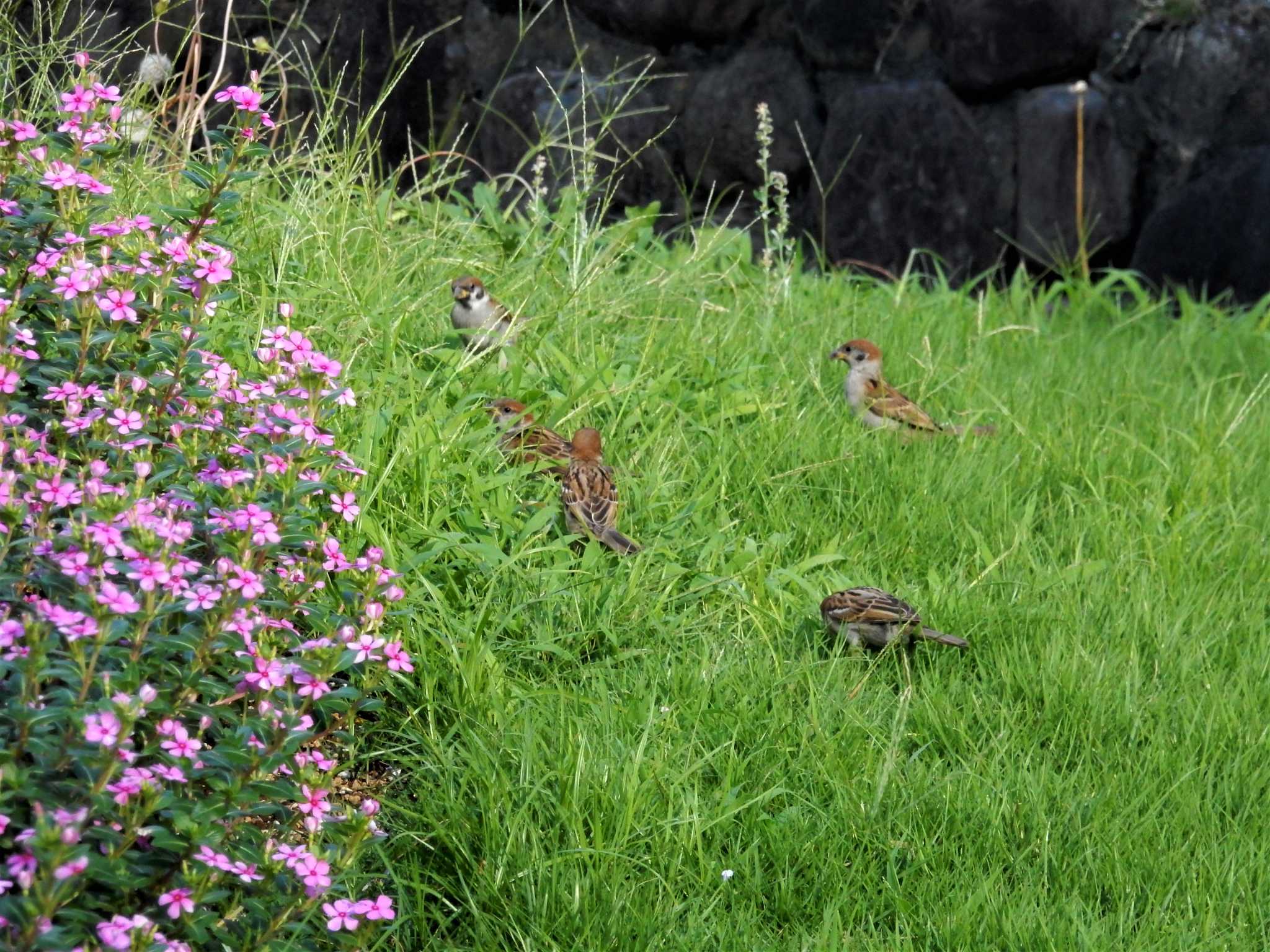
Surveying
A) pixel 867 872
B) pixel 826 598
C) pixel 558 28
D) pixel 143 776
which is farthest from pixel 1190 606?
pixel 558 28

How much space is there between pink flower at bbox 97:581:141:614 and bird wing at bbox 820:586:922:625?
1.97 meters

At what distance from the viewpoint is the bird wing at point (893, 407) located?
4.89m

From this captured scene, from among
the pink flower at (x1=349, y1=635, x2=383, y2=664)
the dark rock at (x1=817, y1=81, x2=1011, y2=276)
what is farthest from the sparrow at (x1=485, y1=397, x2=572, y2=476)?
the dark rock at (x1=817, y1=81, x2=1011, y2=276)

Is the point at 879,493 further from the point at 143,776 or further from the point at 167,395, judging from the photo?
the point at 143,776

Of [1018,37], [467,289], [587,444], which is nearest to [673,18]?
[1018,37]

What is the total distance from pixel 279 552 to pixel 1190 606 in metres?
2.68

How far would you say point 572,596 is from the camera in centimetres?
371

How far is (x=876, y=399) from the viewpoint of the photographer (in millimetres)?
4898

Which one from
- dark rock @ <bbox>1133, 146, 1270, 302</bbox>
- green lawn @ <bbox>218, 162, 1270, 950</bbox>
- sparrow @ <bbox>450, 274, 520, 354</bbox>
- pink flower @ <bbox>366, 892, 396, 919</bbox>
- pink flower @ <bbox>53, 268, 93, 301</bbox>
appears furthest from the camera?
dark rock @ <bbox>1133, 146, 1270, 302</bbox>

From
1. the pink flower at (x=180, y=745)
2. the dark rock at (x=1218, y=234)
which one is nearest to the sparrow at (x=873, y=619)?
the pink flower at (x=180, y=745)

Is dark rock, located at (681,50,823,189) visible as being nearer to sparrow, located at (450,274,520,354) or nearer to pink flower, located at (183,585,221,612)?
sparrow, located at (450,274,520,354)

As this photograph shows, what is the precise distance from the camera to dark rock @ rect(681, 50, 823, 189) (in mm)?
6883

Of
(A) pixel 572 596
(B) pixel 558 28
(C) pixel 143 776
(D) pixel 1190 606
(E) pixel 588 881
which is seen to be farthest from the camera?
(B) pixel 558 28

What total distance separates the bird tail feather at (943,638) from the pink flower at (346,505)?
158 cm
